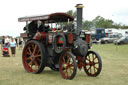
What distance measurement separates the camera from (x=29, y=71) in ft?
29.0

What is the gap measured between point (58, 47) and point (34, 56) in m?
1.28

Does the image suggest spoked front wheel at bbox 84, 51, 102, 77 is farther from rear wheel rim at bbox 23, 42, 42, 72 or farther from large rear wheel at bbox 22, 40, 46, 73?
rear wheel rim at bbox 23, 42, 42, 72

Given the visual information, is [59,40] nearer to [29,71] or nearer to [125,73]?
[29,71]

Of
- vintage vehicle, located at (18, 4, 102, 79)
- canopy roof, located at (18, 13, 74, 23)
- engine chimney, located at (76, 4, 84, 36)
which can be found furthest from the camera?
canopy roof, located at (18, 13, 74, 23)

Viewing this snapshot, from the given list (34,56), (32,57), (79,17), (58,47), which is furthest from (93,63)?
(32,57)

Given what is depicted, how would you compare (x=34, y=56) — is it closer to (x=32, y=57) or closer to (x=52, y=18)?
(x=32, y=57)

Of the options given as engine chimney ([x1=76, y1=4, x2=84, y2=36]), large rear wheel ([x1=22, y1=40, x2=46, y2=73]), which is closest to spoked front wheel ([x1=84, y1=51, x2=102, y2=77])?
engine chimney ([x1=76, y1=4, x2=84, y2=36])

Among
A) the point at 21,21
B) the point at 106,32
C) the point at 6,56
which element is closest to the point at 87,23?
the point at 106,32

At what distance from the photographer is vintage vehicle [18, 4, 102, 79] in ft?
24.9

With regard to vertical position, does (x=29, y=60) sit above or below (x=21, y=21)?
below

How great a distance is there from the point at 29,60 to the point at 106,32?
34.8 m

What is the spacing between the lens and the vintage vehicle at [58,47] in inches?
299

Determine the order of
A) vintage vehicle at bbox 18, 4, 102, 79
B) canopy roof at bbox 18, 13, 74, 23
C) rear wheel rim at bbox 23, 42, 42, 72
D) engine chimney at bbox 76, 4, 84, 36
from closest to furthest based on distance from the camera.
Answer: vintage vehicle at bbox 18, 4, 102, 79 < engine chimney at bbox 76, 4, 84, 36 < canopy roof at bbox 18, 13, 74, 23 < rear wheel rim at bbox 23, 42, 42, 72

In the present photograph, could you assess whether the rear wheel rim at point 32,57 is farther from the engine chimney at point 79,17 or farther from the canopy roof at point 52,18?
the engine chimney at point 79,17
